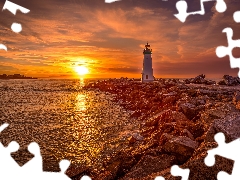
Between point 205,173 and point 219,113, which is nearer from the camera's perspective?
point 205,173

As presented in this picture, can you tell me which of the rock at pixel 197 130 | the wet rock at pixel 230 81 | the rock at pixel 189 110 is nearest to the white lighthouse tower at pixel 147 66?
the wet rock at pixel 230 81

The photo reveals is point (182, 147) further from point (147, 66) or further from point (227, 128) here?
point (147, 66)

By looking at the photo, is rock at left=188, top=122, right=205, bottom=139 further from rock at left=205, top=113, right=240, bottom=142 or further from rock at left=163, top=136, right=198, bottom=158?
rock at left=205, top=113, right=240, bottom=142

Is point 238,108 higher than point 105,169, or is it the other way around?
point 238,108

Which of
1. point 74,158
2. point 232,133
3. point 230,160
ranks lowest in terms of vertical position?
point 74,158

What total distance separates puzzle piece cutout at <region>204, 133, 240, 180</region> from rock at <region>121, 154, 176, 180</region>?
76.2 inches

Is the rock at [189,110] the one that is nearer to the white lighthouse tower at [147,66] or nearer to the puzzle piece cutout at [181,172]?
the puzzle piece cutout at [181,172]

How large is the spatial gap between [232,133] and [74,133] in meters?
12.2

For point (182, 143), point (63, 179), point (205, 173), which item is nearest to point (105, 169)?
point (63, 179)

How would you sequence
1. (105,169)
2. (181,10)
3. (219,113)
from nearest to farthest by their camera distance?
(181,10) → (219,113) → (105,169)

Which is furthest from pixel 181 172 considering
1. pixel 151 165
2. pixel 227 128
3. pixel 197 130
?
pixel 197 130

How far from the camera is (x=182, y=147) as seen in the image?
661 centimetres

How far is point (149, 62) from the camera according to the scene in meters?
47.3

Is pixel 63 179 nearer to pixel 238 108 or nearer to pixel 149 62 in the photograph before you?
pixel 238 108
